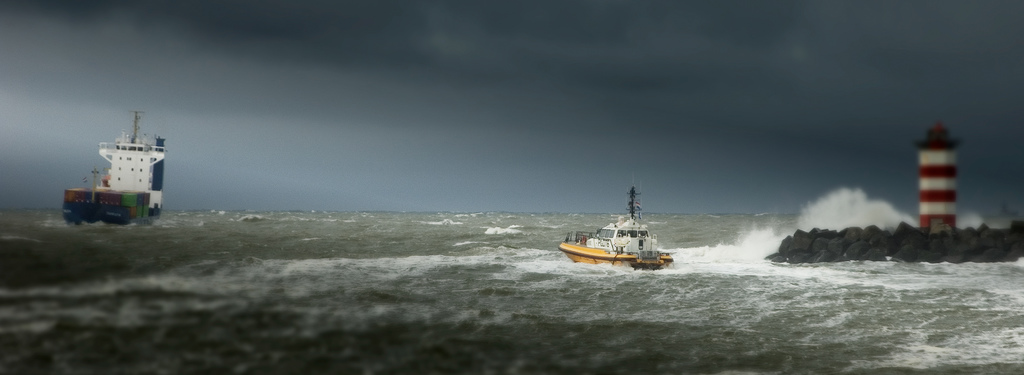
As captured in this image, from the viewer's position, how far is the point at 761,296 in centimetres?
2022

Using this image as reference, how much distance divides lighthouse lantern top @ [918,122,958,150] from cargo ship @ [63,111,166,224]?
6809 cm

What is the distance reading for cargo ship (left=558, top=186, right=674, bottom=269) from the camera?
2917 cm

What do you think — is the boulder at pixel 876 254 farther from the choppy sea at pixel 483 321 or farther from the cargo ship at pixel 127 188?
the cargo ship at pixel 127 188

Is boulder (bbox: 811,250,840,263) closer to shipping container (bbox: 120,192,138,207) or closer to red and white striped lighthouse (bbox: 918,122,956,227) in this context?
red and white striped lighthouse (bbox: 918,122,956,227)

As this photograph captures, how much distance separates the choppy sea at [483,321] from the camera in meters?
6.95

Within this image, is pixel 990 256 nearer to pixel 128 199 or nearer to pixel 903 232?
pixel 903 232

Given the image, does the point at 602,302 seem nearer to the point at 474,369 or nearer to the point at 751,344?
the point at 751,344

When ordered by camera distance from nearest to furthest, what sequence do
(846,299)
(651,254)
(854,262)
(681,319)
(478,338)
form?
(478,338) → (681,319) → (846,299) → (651,254) → (854,262)

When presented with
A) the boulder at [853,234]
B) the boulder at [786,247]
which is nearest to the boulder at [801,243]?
the boulder at [786,247]

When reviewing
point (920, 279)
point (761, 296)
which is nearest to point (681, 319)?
point (761, 296)

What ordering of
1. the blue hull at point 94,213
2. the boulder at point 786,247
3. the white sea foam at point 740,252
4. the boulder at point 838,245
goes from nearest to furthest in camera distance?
the boulder at point 838,245 < the boulder at point 786,247 < the white sea foam at point 740,252 < the blue hull at point 94,213

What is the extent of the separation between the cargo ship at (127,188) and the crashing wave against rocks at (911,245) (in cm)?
6010

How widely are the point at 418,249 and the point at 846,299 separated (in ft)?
89.5

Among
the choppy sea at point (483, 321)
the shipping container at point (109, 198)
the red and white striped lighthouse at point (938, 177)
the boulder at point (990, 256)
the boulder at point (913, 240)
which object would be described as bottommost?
the choppy sea at point (483, 321)
